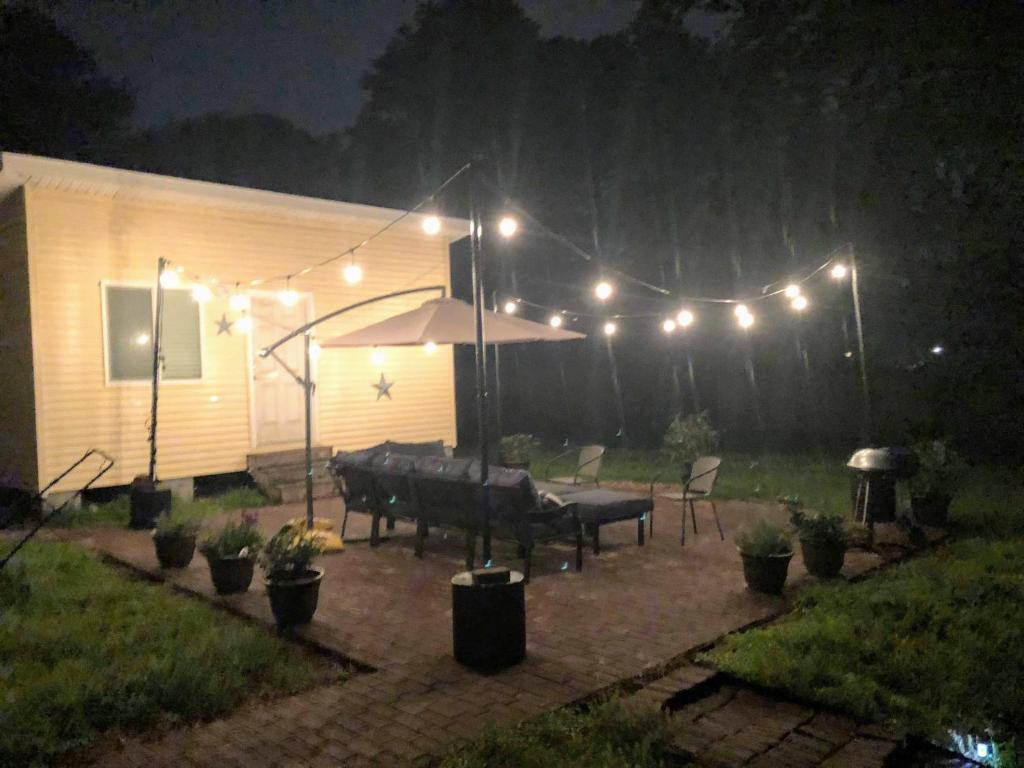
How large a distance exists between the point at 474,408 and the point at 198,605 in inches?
619

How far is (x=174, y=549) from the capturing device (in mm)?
6766

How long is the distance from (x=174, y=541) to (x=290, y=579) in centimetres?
207

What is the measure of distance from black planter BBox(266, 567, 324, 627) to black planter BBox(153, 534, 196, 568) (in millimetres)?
1934

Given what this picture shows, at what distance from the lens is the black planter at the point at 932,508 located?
7859mm

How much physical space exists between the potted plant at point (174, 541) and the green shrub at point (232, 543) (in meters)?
0.82

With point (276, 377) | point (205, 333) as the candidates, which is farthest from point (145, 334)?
point (276, 377)

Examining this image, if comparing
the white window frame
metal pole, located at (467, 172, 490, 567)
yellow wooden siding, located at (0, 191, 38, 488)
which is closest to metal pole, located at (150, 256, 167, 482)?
the white window frame

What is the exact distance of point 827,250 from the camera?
540 inches

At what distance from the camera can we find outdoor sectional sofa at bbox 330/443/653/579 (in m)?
6.23

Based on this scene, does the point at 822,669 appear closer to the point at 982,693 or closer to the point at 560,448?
the point at 982,693

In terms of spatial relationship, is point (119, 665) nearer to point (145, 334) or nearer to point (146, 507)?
point (146, 507)

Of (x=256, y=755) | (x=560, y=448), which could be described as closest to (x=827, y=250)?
(x=560, y=448)

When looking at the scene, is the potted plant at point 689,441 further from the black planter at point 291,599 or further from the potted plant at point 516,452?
the black planter at point 291,599

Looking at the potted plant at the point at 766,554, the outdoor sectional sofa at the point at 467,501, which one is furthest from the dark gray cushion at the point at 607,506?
the potted plant at the point at 766,554
